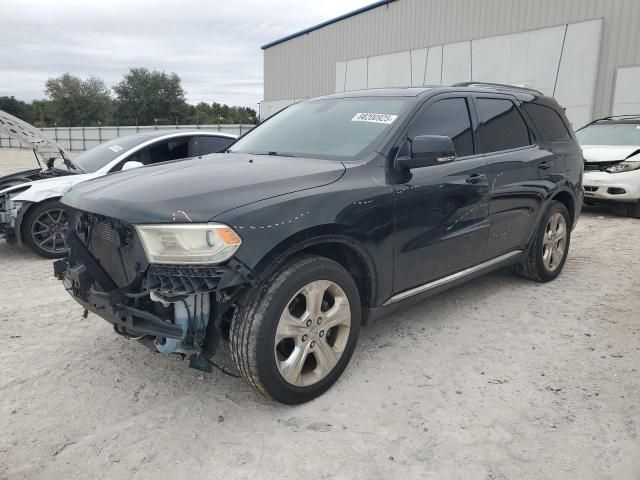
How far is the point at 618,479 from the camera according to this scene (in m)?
2.24

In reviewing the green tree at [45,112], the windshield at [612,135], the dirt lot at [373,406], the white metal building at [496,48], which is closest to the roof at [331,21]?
the white metal building at [496,48]

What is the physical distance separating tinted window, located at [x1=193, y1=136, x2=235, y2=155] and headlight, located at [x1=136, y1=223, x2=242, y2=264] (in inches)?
172

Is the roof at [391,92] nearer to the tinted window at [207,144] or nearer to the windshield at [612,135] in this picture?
the tinted window at [207,144]

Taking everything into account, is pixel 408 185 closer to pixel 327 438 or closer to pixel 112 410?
pixel 327 438

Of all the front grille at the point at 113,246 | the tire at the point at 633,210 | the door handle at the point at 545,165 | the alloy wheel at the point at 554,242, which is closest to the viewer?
the front grille at the point at 113,246

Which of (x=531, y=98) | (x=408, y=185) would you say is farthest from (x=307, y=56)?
(x=408, y=185)

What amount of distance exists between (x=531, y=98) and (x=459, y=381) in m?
2.91

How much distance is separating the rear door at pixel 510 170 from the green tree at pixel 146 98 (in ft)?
210

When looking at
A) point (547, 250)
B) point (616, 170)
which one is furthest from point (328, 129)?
point (616, 170)

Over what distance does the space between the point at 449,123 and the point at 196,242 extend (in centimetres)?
221

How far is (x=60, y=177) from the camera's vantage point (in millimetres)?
6211

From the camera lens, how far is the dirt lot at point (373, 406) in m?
2.35

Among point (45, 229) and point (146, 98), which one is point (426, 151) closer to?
point (45, 229)

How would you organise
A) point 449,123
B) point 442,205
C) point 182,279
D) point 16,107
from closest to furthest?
point 182,279, point 442,205, point 449,123, point 16,107
